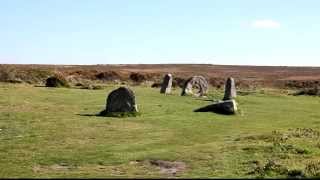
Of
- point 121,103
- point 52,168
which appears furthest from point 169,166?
point 121,103

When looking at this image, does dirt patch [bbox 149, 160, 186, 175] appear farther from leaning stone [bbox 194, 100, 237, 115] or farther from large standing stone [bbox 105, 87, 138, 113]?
leaning stone [bbox 194, 100, 237, 115]

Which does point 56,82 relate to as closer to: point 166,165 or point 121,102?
point 121,102

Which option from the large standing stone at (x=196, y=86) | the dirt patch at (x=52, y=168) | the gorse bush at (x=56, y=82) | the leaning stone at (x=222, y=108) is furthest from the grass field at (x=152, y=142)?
the gorse bush at (x=56, y=82)

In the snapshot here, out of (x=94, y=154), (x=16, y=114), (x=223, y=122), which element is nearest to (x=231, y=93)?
(x=223, y=122)

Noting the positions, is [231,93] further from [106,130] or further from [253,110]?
[106,130]

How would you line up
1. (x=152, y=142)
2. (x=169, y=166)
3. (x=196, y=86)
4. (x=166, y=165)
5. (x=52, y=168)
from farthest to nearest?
(x=196, y=86)
(x=152, y=142)
(x=166, y=165)
(x=169, y=166)
(x=52, y=168)

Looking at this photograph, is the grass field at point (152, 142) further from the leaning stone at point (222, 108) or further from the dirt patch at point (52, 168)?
the leaning stone at point (222, 108)

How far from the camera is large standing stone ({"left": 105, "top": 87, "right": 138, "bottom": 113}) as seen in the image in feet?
111

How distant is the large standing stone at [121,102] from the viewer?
33750 millimetres

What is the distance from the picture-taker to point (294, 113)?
3938 cm

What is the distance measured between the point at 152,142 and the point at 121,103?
9624 millimetres

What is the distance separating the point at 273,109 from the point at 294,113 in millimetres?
2581

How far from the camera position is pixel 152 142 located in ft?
80.2

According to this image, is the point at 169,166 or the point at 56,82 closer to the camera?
the point at 169,166
